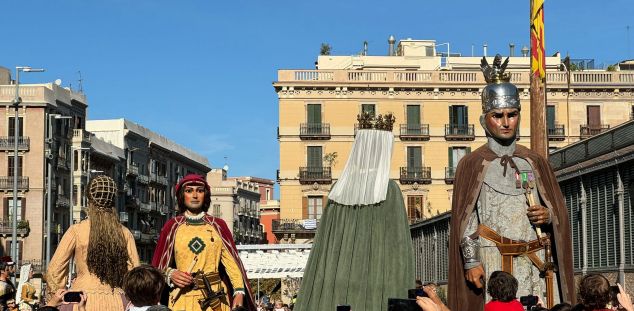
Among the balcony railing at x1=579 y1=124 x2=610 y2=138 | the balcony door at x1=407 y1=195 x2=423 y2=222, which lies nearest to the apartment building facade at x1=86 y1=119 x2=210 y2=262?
the balcony door at x1=407 y1=195 x2=423 y2=222

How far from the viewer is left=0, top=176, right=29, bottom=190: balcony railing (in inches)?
3125

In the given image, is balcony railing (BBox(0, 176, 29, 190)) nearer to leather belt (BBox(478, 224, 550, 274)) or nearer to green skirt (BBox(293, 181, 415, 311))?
green skirt (BBox(293, 181, 415, 311))

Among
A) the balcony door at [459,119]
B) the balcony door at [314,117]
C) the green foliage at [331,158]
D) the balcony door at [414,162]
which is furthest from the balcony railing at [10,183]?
the balcony door at [459,119]

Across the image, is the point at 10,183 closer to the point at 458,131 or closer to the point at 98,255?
the point at 458,131

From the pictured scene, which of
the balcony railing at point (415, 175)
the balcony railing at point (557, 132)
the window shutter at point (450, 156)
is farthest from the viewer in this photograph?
the window shutter at point (450, 156)

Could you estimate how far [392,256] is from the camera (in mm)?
14438

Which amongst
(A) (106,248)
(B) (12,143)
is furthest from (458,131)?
(A) (106,248)

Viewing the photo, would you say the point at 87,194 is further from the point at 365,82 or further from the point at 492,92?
the point at 365,82

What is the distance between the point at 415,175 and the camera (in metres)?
76.2

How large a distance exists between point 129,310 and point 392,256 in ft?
22.9

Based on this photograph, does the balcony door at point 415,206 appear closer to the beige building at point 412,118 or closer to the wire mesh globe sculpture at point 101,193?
the beige building at point 412,118

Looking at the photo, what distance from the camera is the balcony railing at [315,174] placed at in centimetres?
7538

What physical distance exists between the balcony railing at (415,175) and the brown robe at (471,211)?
64815 millimetres

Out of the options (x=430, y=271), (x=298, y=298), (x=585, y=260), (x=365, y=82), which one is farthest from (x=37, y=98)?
(x=298, y=298)
